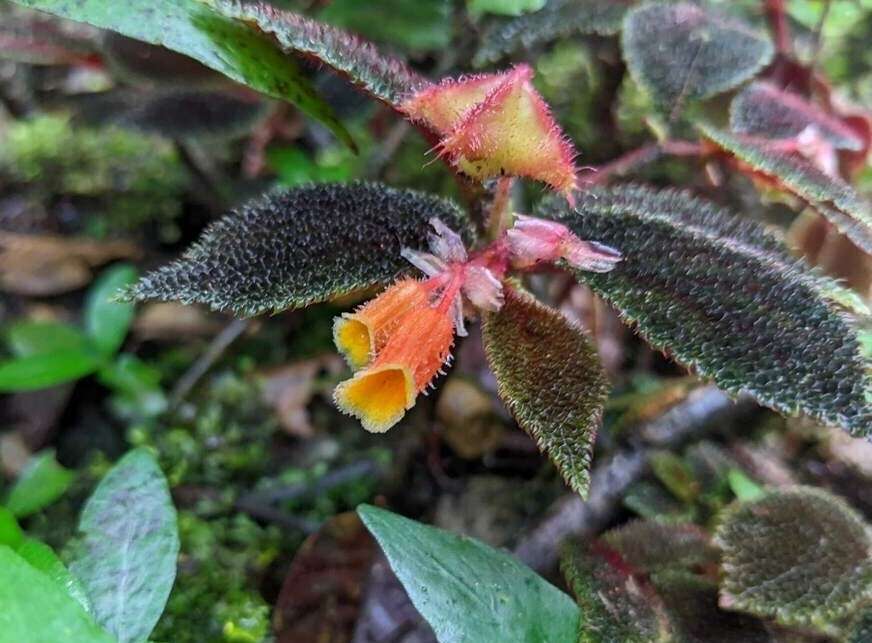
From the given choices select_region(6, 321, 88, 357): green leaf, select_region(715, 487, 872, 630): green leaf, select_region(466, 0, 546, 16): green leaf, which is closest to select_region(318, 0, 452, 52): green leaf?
select_region(466, 0, 546, 16): green leaf

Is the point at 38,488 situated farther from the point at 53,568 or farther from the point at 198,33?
the point at 198,33

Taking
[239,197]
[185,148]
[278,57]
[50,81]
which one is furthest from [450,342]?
[50,81]

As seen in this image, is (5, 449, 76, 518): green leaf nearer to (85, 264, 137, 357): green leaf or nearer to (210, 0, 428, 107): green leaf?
(85, 264, 137, 357): green leaf

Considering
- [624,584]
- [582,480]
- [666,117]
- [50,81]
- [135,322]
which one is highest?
[666,117]

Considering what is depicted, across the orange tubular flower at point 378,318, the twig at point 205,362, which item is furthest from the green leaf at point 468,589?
the twig at point 205,362

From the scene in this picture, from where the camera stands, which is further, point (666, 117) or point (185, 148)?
point (185, 148)

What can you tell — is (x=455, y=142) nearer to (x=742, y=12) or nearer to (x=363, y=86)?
(x=363, y=86)

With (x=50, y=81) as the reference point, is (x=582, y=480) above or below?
above
